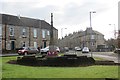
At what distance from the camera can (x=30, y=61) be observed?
27.6m

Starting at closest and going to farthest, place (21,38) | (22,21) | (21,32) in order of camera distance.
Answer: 1. (21,38)
2. (21,32)
3. (22,21)

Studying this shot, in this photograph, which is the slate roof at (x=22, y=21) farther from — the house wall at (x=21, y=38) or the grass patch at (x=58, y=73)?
the grass patch at (x=58, y=73)

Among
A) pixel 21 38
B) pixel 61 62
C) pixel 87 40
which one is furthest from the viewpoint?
pixel 87 40

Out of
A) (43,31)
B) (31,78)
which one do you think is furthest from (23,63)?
(43,31)

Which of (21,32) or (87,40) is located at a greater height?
(21,32)

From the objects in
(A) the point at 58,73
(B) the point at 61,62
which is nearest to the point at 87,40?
(B) the point at 61,62

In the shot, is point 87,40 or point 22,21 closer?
point 22,21

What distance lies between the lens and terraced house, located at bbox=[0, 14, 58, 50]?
69.2 metres

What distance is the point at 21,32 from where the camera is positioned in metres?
74.6

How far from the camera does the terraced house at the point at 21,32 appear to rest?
69188 millimetres

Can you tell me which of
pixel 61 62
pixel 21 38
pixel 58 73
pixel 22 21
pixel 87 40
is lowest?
pixel 58 73

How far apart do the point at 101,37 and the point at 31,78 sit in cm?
12578

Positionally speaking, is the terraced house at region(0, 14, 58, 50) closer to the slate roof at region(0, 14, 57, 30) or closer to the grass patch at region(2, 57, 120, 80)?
the slate roof at region(0, 14, 57, 30)

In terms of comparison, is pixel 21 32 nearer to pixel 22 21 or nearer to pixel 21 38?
pixel 21 38
